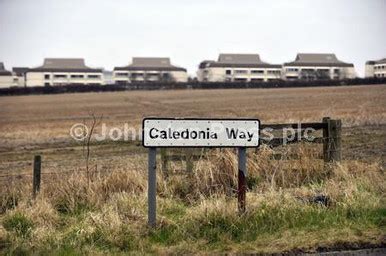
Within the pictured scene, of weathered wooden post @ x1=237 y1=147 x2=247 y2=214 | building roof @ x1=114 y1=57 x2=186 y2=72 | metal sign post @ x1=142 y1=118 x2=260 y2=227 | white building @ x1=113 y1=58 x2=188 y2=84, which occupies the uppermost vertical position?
building roof @ x1=114 y1=57 x2=186 y2=72

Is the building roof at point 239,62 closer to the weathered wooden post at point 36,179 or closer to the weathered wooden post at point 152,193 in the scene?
the weathered wooden post at point 36,179

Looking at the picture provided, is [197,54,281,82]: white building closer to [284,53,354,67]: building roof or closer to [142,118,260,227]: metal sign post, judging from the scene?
[284,53,354,67]: building roof

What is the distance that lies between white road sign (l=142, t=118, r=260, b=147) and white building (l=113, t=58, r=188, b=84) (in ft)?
379

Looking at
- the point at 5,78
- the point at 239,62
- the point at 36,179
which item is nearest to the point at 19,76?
the point at 5,78

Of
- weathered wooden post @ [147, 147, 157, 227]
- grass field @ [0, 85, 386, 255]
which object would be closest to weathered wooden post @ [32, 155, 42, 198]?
grass field @ [0, 85, 386, 255]

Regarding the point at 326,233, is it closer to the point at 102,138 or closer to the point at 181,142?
the point at 181,142

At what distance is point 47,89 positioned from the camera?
78.2 metres

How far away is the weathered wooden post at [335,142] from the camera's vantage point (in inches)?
325

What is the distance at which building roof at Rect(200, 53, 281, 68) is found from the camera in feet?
397

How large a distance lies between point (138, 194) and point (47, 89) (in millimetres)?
75734

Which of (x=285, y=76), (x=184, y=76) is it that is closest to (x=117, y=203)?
(x=285, y=76)

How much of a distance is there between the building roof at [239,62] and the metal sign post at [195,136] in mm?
115548

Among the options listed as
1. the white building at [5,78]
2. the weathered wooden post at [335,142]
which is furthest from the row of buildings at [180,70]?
the weathered wooden post at [335,142]

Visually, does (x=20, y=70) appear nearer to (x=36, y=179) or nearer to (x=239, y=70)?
(x=239, y=70)
